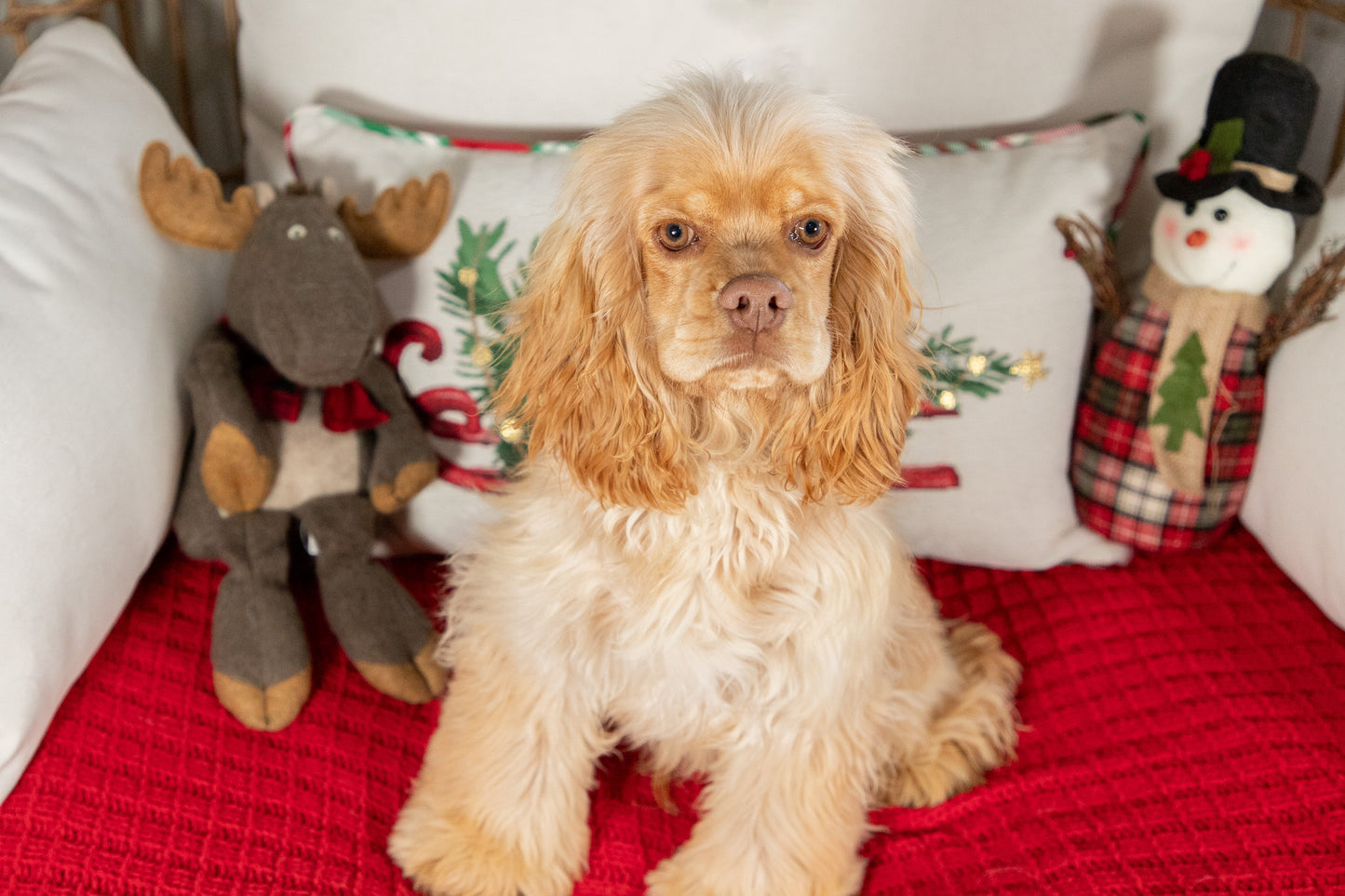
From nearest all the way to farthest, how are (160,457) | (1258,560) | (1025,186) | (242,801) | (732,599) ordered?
(732,599) → (242,801) → (160,457) → (1025,186) → (1258,560)

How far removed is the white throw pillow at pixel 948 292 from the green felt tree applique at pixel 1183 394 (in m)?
0.13

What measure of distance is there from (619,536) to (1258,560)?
1103mm

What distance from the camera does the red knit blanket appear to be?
3.81ft

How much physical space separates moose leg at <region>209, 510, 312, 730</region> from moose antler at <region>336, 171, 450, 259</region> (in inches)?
16.0

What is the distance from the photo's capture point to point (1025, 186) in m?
1.48

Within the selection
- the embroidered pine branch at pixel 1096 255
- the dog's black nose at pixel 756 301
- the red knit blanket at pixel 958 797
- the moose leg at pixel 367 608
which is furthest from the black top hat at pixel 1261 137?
the moose leg at pixel 367 608

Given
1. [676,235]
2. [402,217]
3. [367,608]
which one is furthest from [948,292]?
[367,608]

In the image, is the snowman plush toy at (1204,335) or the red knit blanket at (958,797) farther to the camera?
the snowman plush toy at (1204,335)

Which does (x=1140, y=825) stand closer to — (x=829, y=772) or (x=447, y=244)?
(x=829, y=772)

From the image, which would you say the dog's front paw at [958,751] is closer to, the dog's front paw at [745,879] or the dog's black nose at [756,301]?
the dog's front paw at [745,879]

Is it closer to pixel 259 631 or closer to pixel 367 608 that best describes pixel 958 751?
pixel 367 608

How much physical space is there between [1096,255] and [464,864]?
120cm

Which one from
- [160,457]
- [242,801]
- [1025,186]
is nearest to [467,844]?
[242,801]

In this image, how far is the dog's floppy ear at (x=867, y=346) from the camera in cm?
105
